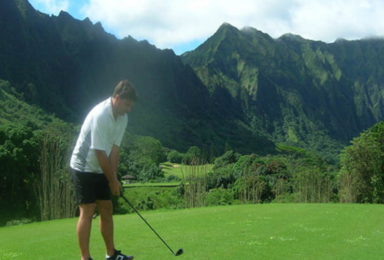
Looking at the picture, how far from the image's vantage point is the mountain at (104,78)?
401 feet

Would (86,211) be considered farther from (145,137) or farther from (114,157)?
(145,137)

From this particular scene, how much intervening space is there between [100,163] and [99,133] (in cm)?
36

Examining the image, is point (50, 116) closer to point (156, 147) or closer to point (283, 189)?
point (156, 147)

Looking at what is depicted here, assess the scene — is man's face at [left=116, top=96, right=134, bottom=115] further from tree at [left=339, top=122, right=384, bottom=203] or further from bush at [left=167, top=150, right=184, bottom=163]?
bush at [left=167, top=150, right=184, bottom=163]

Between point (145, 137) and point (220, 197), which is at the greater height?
point (145, 137)

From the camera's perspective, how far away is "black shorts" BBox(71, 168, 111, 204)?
518 centimetres

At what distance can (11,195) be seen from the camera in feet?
97.0

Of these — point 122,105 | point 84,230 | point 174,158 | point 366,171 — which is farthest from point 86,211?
point 174,158

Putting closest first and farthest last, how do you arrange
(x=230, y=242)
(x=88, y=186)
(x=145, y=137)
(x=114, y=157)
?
(x=88, y=186) < (x=114, y=157) < (x=230, y=242) < (x=145, y=137)

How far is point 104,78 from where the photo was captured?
159m

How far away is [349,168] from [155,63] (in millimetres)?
153114

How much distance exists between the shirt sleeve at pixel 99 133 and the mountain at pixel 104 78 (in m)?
114

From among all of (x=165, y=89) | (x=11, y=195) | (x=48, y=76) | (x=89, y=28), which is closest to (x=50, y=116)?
(x=48, y=76)

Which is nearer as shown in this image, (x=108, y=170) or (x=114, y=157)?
(x=108, y=170)
